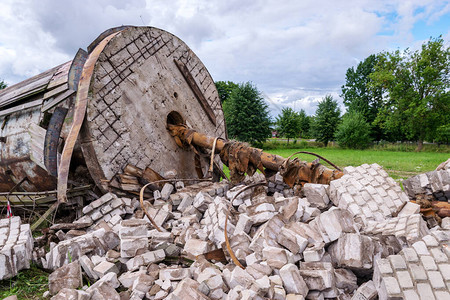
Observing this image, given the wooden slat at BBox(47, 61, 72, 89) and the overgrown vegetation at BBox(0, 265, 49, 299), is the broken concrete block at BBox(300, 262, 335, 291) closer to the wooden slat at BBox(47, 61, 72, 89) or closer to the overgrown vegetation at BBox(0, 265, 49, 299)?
the overgrown vegetation at BBox(0, 265, 49, 299)

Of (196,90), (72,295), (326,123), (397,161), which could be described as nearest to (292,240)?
(72,295)

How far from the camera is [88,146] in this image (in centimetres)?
364

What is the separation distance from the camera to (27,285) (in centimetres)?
262

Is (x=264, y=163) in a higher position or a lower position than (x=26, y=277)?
higher

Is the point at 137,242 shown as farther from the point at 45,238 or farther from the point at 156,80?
the point at 156,80

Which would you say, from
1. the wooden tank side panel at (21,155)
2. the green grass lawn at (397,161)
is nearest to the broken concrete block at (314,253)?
the wooden tank side panel at (21,155)

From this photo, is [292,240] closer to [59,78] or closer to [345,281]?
[345,281]

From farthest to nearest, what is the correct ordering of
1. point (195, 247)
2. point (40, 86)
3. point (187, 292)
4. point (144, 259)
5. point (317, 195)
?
point (40, 86), point (317, 195), point (195, 247), point (144, 259), point (187, 292)

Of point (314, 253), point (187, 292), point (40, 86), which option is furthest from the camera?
point (40, 86)

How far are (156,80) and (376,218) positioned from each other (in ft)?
11.5

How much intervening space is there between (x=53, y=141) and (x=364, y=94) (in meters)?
39.4

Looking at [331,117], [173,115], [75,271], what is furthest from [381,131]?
[75,271]

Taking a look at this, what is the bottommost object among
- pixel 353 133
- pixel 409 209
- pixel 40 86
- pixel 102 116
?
pixel 409 209

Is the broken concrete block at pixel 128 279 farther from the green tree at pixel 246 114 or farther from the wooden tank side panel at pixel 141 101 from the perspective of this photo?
the green tree at pixel 246 114
